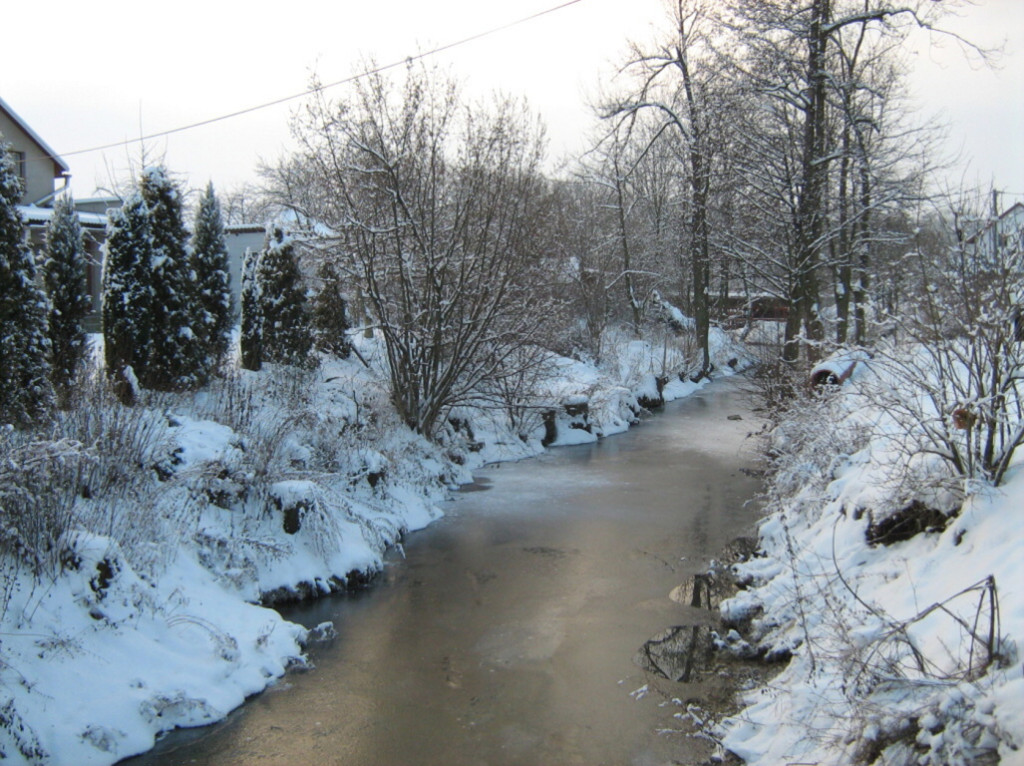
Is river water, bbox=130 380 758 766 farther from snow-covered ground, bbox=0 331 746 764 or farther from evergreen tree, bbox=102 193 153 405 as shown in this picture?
evergreen tree, bbox=102 193 153 405

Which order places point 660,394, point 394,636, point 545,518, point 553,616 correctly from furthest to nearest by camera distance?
1. point 660,394
2. point 545,518
3. point 553,616
4. point 394,636

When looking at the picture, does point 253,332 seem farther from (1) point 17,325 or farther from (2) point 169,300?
(1) point 17,325

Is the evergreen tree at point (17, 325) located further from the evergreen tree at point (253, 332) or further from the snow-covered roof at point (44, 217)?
the snow-covered roof at point (44, 217)

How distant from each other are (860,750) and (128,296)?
428 inches

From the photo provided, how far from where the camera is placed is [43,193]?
2555cm

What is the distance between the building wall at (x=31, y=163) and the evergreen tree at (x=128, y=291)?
52.5ft

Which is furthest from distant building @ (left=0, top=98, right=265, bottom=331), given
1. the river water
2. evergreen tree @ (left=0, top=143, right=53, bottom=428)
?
the river water

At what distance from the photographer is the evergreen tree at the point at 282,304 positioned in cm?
1473

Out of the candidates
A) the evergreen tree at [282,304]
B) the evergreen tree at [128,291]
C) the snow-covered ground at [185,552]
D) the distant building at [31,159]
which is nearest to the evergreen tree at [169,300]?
the evergreen tree at [128,291]

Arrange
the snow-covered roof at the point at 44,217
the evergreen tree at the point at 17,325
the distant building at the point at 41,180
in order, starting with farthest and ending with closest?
the distant building at the point at 41,180, the snow-covered roof at the point at 44,217, the evergreen tree at the point at 17,325

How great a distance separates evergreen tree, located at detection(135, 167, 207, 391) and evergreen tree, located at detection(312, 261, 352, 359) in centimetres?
397

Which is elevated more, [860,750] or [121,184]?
[121,184]

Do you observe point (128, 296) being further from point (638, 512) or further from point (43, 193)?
point (43, 193)

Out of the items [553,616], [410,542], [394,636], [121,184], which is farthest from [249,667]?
[121,184]
